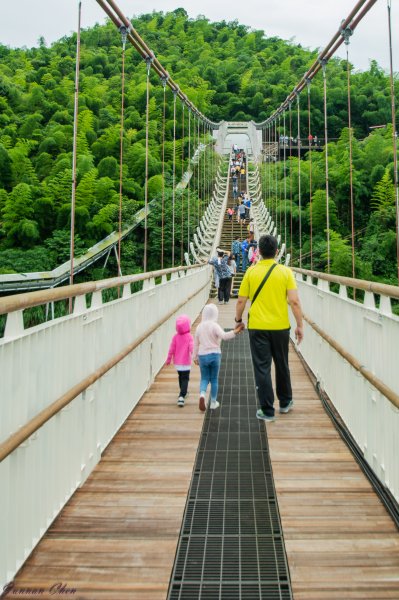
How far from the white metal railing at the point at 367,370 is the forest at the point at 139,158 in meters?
8.19

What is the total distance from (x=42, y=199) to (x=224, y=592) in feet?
99.8

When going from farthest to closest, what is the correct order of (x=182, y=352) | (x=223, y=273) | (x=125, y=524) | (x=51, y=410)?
(x=223, y=273)
(x=182, y=352)
(x=125, y=524)
(x=51, y=410)

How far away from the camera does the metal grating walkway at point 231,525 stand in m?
2.20

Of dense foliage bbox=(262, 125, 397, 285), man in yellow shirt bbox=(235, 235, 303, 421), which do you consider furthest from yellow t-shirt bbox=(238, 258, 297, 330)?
dense foliage bbox=(262, 125, 397, 285)

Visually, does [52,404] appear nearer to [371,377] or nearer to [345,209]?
[371,377]

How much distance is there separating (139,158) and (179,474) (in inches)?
1370

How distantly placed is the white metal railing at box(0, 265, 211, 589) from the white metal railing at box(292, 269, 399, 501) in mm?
1458

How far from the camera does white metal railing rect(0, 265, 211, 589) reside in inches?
83.3

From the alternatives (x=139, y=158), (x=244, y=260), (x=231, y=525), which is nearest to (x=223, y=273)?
(x=244, y=260)

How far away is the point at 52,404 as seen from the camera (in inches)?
99.3

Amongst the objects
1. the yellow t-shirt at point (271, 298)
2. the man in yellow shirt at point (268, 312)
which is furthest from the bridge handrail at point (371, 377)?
the yellow t-shirt at point (271, 298)

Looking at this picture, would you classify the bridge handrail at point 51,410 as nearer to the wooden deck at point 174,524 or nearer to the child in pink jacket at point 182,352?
the wooden deck at point 174,524

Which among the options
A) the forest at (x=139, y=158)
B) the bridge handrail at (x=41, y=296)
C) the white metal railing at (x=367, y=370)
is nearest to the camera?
the bridge handrail at (x=41, y=296)

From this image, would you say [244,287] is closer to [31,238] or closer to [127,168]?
[31,238]
